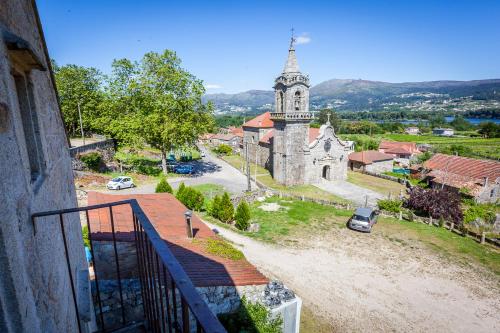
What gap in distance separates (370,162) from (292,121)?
1767cm

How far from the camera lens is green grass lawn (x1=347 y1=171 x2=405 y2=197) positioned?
31438 mm

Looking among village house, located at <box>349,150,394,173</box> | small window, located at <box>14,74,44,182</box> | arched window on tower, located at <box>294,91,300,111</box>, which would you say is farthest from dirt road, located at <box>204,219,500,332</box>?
village house, located at <box>349,150,394,173</box>

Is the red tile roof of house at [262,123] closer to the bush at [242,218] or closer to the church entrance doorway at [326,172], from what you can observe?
the church entrance doorway at [326,172]

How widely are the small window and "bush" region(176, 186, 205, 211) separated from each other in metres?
18.4

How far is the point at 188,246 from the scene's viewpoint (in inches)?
408

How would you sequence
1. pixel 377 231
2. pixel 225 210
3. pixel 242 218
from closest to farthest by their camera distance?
pixel 242 218 → pixel 377 231 → pixel 225 210

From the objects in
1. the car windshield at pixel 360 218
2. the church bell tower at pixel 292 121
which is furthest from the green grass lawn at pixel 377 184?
the car windshield at pixel 360 218

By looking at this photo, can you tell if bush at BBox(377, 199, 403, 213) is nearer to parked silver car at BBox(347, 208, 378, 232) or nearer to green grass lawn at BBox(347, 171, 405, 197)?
parked silver car at BBox(347, 208, 378, 232)

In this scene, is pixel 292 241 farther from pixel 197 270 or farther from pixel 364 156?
pixel 364 156

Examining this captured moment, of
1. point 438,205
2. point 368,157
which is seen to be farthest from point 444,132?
point 438,205

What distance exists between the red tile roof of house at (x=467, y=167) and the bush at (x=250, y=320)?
30813 millimetres

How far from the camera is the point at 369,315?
11.7m

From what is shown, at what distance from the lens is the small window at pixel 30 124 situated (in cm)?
351

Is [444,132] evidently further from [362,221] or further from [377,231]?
[362,221]
